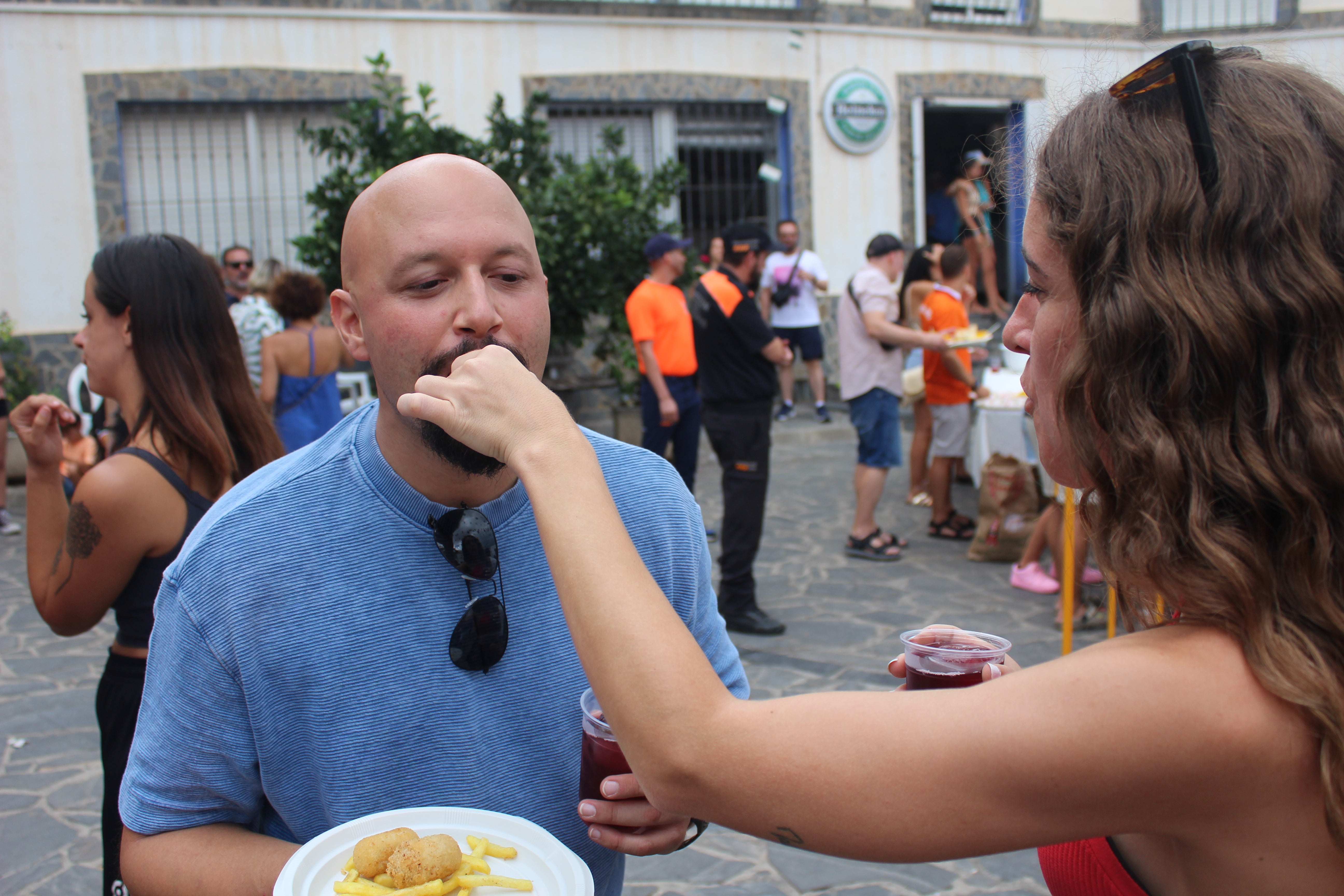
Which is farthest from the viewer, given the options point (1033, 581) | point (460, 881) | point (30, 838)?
point (1033, 581)

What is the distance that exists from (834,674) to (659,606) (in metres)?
4.03

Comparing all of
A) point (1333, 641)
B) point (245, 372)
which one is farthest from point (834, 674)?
point (1333, 641)

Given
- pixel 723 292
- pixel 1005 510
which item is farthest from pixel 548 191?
pixel 1005 510

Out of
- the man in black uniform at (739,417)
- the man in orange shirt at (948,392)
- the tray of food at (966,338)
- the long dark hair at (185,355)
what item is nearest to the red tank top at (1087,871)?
the long dark hair at (185,355)

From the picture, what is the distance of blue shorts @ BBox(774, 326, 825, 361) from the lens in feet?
39.4

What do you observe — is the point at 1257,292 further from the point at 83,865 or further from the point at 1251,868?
the point at 83,865

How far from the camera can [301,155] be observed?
38.5 feet

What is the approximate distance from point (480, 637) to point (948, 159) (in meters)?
17.1

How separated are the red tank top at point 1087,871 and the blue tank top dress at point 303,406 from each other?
204 inches

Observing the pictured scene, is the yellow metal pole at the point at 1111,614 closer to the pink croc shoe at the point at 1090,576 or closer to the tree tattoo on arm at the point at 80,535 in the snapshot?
the pink croc shoe at the point at 1090,576

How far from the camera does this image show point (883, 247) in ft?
23.8

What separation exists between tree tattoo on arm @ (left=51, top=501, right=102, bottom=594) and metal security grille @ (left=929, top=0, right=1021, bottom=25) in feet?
46.4

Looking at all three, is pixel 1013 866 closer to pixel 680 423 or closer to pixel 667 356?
pixel 680 423

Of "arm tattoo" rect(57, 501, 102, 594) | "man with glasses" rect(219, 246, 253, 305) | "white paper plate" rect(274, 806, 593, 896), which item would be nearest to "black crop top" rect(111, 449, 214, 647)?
"arm tattoo" rect(57, 501, 102, 594)
